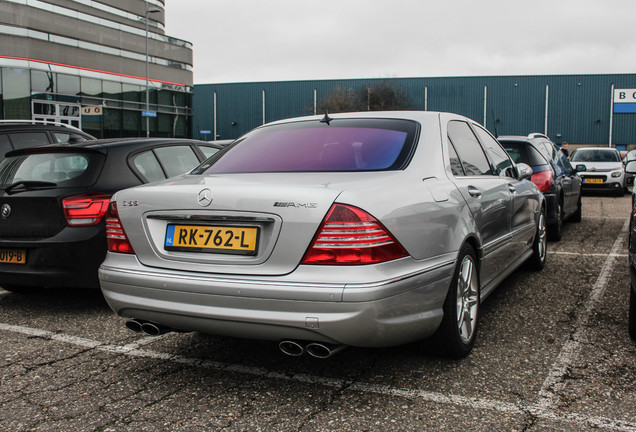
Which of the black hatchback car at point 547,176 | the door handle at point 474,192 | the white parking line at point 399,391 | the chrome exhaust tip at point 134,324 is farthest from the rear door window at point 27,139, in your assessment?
the black hatchback car at point 547,176

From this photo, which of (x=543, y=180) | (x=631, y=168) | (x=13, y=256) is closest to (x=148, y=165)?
(x=13, y=256)

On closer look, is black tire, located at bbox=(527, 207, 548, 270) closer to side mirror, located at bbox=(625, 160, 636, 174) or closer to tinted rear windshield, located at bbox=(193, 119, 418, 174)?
side mirror, located at bbox=(625, 160, 636, 174)

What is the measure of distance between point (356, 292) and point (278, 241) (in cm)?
43

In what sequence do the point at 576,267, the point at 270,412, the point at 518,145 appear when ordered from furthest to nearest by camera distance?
the point at 518,145, the point at 576,267, the point at 270,412

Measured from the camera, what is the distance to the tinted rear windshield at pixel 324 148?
11.2ft

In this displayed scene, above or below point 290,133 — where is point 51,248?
below

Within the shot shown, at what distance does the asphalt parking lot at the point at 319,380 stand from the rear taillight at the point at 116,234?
717 mm

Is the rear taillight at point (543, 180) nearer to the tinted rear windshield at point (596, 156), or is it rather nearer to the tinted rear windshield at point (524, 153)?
the tinted rear windshield at point (524, 153)

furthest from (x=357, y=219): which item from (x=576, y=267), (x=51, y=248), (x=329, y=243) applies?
(x=576, y=267)

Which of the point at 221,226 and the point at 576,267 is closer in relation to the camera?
the point at 221,226

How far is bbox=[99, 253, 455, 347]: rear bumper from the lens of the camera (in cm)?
276

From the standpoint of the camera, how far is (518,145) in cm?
828

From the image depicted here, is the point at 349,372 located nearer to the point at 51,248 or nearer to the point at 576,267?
the point at 51,248

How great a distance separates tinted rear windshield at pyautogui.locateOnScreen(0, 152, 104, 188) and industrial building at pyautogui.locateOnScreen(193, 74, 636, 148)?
1952 inches
